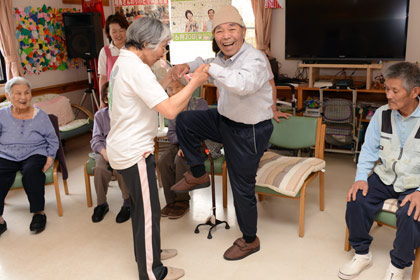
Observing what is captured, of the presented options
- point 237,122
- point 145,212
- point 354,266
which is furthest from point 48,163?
point 354,266

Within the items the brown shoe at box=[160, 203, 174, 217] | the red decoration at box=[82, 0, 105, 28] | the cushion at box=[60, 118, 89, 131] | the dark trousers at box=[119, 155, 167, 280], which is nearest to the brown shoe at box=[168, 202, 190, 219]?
the brown shoe at box=[160, 203, 174, 217]

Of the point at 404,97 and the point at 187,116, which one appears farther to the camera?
the point at 187,116

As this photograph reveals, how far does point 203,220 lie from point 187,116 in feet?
3.10

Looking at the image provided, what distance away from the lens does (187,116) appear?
2.71 m

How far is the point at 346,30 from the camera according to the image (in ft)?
14.0

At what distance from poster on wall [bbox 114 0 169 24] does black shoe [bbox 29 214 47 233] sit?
335 centimetres

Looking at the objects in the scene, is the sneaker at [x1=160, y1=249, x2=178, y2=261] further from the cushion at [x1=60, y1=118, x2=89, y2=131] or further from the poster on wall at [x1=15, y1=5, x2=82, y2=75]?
the poster on wall at [x1=15, y1=5, x2=82, y2=75]

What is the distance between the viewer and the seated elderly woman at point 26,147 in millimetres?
3156

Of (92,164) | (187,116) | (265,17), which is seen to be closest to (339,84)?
(265,17)

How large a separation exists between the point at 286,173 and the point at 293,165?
0.15 m

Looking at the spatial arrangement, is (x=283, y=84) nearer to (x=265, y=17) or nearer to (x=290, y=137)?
(x=265, y=17)

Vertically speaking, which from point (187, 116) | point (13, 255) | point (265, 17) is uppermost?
point (265, 17)

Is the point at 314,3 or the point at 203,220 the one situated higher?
the point at 314,3

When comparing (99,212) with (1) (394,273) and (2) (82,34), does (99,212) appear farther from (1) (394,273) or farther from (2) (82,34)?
(2) (82,34)
